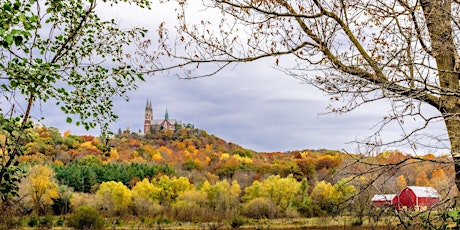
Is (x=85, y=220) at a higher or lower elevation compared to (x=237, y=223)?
higher

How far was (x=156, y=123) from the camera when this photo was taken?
381 feet

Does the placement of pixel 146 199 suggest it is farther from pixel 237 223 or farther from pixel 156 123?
pixel 156 123

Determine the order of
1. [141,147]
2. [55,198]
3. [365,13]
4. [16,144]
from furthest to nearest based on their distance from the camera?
[141,147]
[55,198]
[16,144]
[365,13]

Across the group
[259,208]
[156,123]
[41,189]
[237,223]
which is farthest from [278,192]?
[156,123]

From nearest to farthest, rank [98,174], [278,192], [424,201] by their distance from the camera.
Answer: [424,201], [278,192], [98,174]

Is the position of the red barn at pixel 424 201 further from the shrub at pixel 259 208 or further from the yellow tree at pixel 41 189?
the yellow tree at pixel 41 189

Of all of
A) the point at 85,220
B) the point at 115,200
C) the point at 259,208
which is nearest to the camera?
the point at 85,220

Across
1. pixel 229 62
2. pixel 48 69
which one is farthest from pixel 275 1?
pixel 48 69

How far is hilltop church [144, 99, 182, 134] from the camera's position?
106 metres

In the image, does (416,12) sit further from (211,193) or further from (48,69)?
(211,193)

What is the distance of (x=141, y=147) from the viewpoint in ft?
257

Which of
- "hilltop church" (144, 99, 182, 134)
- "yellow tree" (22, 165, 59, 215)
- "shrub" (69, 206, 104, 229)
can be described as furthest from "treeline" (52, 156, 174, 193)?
"hilltop church" (144, 99, 182, 134)

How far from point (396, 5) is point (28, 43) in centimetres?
359

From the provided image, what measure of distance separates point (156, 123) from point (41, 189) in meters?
77.4
